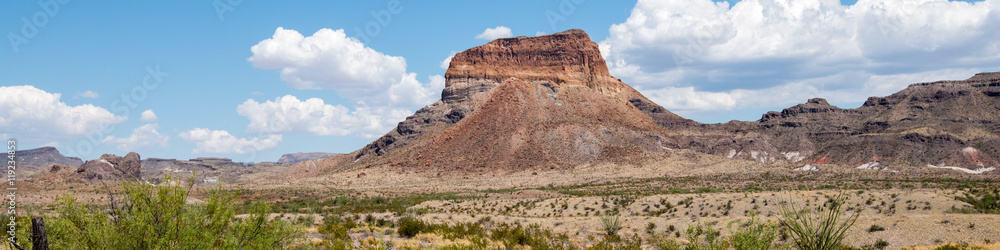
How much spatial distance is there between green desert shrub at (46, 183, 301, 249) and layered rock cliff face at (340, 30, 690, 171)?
76.7 m

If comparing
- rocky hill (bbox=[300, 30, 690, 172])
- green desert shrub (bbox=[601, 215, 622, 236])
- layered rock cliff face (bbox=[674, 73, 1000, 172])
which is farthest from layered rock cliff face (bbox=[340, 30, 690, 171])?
green desert shrub (bbox=[601, 215, 622, 236])

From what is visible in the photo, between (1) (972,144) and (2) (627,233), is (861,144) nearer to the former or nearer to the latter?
(1) (972,144)

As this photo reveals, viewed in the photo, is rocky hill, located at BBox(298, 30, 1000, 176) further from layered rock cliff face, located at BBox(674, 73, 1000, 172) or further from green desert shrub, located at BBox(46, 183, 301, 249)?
green desert shrub, located at BBox(46, 183, 301, 249)

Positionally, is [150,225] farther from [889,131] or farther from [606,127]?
[889,131]

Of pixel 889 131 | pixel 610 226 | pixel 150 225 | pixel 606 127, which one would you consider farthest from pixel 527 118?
pixel 150 225

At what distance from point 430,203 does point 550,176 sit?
38.2 meters

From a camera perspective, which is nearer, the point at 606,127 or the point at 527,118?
the point at 527,118

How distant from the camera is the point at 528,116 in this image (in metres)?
102

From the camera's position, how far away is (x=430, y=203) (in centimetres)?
4319

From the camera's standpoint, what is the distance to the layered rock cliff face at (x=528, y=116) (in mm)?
92062

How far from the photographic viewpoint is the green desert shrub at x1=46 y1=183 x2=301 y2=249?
31.8 ft

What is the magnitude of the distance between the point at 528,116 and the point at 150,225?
3652 inches

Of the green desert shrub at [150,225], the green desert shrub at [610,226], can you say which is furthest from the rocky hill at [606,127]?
the green desert shrub at [150,225]

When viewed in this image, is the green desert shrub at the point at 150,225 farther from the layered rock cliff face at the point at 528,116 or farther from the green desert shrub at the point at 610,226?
the layered rock cliff face at the point at 528,116
